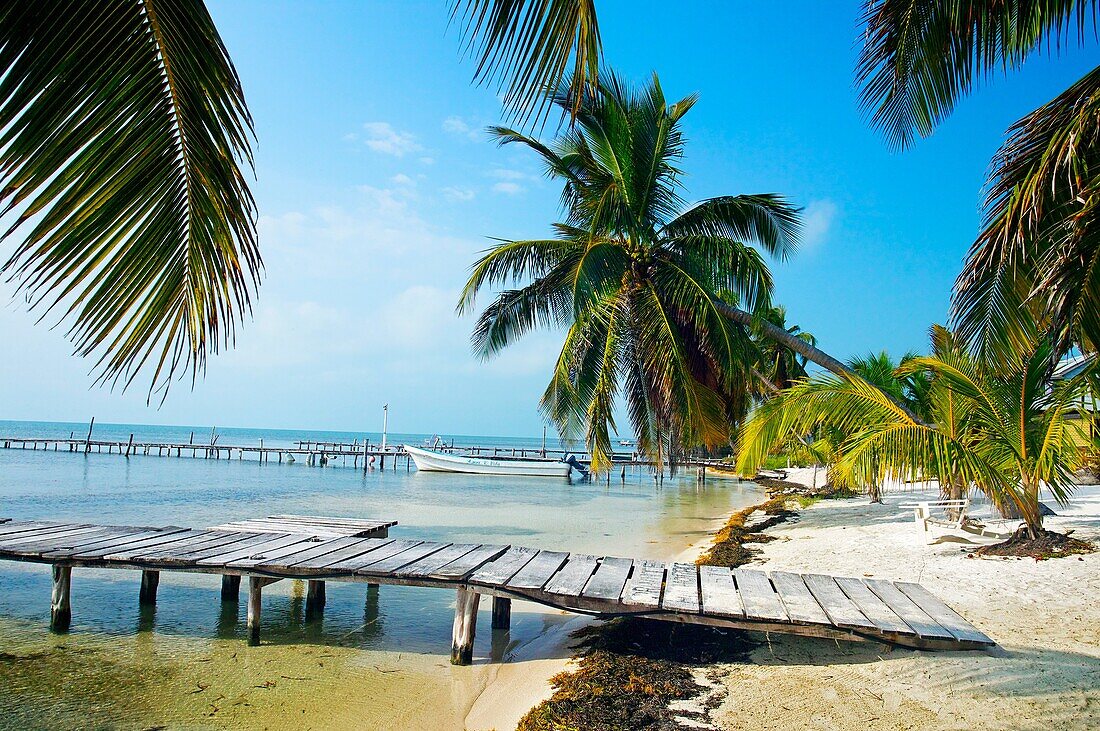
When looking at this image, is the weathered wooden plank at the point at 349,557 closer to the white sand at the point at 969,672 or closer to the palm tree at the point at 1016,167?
the white sand at the point at 969,672

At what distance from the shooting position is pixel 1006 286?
5.59m

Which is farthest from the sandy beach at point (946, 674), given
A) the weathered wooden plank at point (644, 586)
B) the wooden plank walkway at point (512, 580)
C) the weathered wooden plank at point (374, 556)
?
the weathered wooden plank at point (374, 556)

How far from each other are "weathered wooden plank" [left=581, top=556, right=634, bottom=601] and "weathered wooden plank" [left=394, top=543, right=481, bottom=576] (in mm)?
1502

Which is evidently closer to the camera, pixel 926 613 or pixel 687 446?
pixel 926 613

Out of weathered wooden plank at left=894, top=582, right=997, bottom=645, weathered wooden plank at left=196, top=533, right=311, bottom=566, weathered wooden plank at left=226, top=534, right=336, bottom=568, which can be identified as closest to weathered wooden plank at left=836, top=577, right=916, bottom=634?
weathered wooden plank at left=894, top=582, right=997, bottom=645

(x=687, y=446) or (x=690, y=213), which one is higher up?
(x=690, y=213)

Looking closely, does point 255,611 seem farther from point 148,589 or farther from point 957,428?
point 957,428

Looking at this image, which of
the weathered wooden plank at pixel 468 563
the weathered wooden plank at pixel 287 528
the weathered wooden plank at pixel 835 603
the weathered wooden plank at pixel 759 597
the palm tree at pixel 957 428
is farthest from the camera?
the weathered wooden plank at pixel 287 528

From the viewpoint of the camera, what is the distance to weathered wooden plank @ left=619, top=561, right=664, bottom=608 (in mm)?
5883

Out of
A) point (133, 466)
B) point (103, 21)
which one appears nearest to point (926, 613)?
point (103, 21)

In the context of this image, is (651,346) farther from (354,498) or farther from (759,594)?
(354,498)

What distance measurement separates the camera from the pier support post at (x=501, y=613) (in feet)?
25.7

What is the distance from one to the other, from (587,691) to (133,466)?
134 feet

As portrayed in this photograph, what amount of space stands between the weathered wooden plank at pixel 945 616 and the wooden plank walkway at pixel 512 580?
0.01 m
